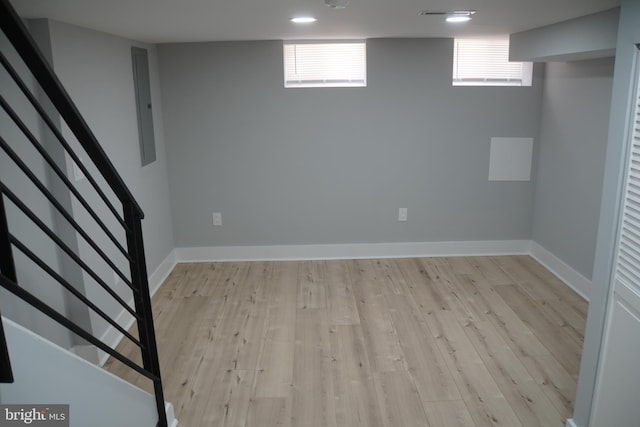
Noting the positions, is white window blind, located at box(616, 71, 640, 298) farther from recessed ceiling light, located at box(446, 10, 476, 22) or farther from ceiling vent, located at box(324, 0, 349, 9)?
ceiling vent, located at box(324, 0, 349, 9)

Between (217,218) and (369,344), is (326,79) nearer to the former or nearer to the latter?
(217,218)

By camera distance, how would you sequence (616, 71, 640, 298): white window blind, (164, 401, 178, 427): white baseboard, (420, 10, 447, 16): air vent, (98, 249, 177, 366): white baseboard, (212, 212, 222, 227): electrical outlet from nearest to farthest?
(616, 71, 640, 298): white window blind, (164, 401, 178, 427): white baseboard, (420, 10, 447, 16): air vent, (98, 249, 177, 366): white baseboard, (212, 212, 222, 227): electrical outlet

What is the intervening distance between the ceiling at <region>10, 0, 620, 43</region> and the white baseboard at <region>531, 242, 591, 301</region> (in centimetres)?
199

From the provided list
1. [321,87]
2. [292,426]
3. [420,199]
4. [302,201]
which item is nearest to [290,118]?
[321,87]

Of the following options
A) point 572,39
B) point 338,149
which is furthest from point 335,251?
point 572,39

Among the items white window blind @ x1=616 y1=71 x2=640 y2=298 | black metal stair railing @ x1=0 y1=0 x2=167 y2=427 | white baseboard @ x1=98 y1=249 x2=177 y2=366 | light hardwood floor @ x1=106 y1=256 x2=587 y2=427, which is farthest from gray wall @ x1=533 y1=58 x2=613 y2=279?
white baseboard @ x1=98 y1=249 x2=177 y2=366

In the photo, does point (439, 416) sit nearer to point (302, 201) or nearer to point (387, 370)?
→ point (387, 370)

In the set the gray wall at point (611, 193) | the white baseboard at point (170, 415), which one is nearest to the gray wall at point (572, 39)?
the gray wall at point (611, 193)

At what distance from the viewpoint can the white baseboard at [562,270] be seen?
3886 mm

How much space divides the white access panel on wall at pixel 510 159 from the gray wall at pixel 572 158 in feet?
0.38

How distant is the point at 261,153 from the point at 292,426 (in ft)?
8.64

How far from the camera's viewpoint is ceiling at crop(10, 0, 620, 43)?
85.3 inches

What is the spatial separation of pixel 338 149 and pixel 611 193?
2.70 meters

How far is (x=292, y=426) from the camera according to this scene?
2.50 meters
